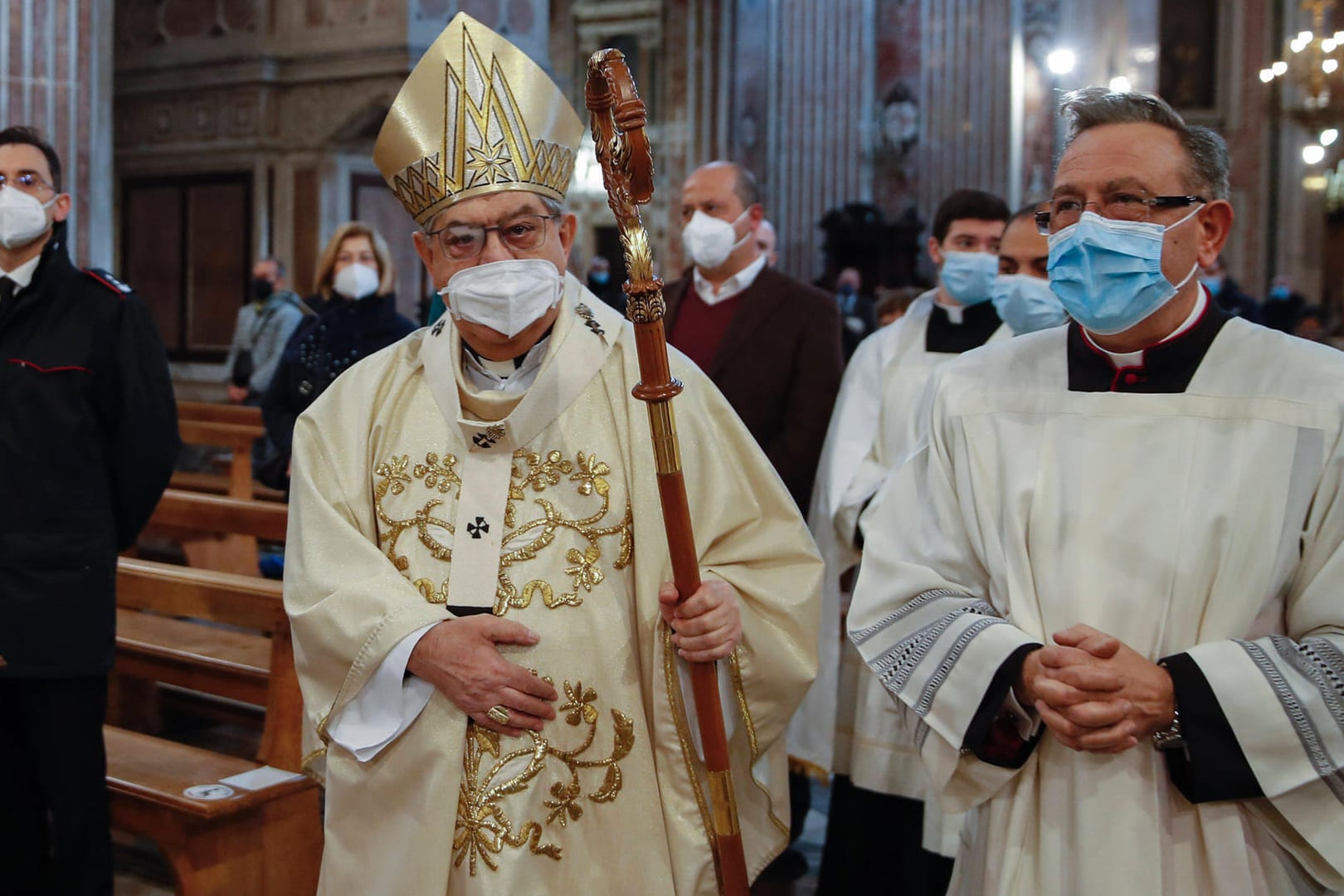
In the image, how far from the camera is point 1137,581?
1.89 meters

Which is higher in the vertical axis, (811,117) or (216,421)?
(811,117)

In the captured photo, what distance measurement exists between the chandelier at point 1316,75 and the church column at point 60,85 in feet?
39.9

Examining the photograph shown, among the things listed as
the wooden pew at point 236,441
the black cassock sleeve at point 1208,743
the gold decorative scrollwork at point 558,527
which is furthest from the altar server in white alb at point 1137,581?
the wooden pew at point 236,441

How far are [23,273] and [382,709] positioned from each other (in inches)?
69.2

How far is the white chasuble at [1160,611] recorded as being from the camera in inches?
69.7

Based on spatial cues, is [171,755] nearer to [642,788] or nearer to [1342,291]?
[642,788]

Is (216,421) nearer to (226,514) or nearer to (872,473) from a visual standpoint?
(226,514)

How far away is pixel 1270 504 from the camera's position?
184 cm

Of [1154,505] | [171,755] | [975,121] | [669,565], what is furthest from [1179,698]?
[975,121]

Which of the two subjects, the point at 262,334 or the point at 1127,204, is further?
the point at 262,334

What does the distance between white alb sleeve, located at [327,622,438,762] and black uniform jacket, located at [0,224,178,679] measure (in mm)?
1273

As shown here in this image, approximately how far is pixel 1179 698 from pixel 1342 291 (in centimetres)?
1798

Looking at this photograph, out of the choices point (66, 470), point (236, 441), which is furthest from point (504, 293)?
point (236, 441)

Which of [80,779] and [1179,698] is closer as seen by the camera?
[1179,698]
